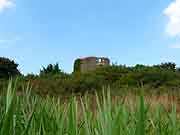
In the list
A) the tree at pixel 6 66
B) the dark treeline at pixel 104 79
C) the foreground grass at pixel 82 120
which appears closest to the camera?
the foreground grass at pixel 82 120

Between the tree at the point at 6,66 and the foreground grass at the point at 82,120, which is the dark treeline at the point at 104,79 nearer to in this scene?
the tree at the point at 6,66

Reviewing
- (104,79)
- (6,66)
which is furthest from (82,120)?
(6,66)

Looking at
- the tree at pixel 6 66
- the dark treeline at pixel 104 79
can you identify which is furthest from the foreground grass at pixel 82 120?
the tree at pixel 6 66

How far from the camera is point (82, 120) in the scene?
1.34m

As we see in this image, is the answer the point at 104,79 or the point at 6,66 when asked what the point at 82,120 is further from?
the point at 6,66

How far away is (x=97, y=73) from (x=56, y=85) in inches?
185

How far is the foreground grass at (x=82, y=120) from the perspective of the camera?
0.64 metres

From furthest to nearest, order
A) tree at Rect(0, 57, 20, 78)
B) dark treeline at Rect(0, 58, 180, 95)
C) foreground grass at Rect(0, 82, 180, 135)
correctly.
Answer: tree at Rect(0, 57, 20, 78) < dark treeline at Rect(0, 58, 180, 95) < foreground grass at Rect(0, 82, 180, 135)

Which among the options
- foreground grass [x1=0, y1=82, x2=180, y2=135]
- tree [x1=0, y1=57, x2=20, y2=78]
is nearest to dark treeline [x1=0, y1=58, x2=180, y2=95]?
tree [x1=0, y1=57, x2=20, y2=78]

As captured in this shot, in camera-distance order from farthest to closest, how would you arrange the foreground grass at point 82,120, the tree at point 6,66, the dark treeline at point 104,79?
1. the tree at point 6,66
2. the dark treeline at point 104,79
3. the foreground grass at point 82,120

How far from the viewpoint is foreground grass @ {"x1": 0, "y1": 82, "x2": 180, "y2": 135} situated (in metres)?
0.64

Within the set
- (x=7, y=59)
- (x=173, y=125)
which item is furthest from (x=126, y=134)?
(x=7, y=59)

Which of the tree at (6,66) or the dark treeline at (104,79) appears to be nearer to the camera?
the dark treeline at (104,79)

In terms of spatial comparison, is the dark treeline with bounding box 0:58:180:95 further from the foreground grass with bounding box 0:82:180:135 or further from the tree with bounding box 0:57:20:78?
the foreground grass with bounding box 0:82:180:135
